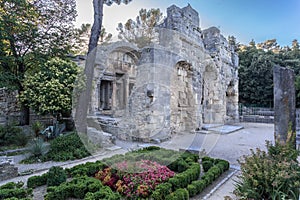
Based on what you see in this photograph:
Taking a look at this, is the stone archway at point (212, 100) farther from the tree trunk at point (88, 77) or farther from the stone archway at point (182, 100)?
the tree trunk at point (88, 77)

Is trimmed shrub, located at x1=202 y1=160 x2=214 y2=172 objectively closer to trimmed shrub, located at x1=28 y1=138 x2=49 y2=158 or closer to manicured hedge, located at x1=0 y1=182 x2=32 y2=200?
manicured hedge, located at x1=0 y1=182 x2=32 y2=200

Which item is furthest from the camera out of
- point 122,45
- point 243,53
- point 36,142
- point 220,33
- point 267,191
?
point 243,53

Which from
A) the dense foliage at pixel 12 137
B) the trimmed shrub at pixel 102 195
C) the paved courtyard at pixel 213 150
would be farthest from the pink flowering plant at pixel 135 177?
the dense foliage at pixel 12 137

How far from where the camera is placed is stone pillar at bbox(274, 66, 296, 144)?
3395mm

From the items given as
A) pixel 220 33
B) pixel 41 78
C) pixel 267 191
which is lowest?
pixel 267 191

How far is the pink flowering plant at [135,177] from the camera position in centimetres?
297

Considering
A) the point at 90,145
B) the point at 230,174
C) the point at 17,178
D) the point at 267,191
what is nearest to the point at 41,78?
the point at 90,145

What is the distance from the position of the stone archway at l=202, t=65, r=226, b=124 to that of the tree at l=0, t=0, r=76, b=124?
7.87 metres

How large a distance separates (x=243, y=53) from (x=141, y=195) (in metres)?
20.3

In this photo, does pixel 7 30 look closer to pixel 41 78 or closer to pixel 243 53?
pixel 41 78

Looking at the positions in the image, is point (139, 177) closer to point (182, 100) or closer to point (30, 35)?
point (182, 100)

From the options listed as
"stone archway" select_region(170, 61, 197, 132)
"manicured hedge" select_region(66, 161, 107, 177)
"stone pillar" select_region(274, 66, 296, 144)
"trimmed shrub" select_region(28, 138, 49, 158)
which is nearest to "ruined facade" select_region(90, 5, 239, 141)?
"stone archway" select_region(170, 61, 197, 132)

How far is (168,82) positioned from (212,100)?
17.2 ft

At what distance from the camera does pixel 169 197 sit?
104 inches
